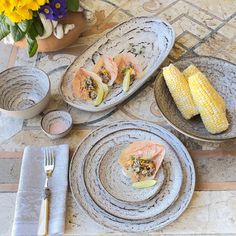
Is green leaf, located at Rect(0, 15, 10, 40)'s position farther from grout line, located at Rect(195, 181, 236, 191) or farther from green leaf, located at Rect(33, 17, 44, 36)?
grout line, located at Rect(195, 181, 236, 191)

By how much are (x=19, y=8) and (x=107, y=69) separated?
26cm

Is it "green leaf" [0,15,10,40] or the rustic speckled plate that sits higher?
"green leaf" [0,15,10,40]

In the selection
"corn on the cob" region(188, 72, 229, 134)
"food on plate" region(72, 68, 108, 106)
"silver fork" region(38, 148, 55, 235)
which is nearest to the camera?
"silver fork" region(38, 148, 55, 235)

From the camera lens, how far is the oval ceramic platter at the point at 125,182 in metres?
0.72

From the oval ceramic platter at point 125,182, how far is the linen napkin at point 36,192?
0.08 ft

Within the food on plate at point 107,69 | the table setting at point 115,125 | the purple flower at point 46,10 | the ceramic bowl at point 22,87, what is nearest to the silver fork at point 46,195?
the table setting at point 115,125

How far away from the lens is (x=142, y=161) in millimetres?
770

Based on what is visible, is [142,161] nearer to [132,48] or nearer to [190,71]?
[190,71]

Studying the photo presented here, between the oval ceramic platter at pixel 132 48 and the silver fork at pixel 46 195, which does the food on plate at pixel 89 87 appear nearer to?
the oval ceramic platter at pixel 132 48

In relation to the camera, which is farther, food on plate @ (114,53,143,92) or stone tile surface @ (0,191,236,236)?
food on plate @ (114,53,143,92)

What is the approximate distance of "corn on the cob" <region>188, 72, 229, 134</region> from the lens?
82cm

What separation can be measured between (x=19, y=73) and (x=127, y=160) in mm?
380

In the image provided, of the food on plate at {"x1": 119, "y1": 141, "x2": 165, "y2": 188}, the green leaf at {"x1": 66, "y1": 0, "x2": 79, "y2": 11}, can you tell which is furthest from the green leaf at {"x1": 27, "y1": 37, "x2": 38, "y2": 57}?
the food on plate at {"x1": 119, "y1": 141, "x2": 165, "y2": 188}

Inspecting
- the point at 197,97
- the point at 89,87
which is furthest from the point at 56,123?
the point at 197,97
